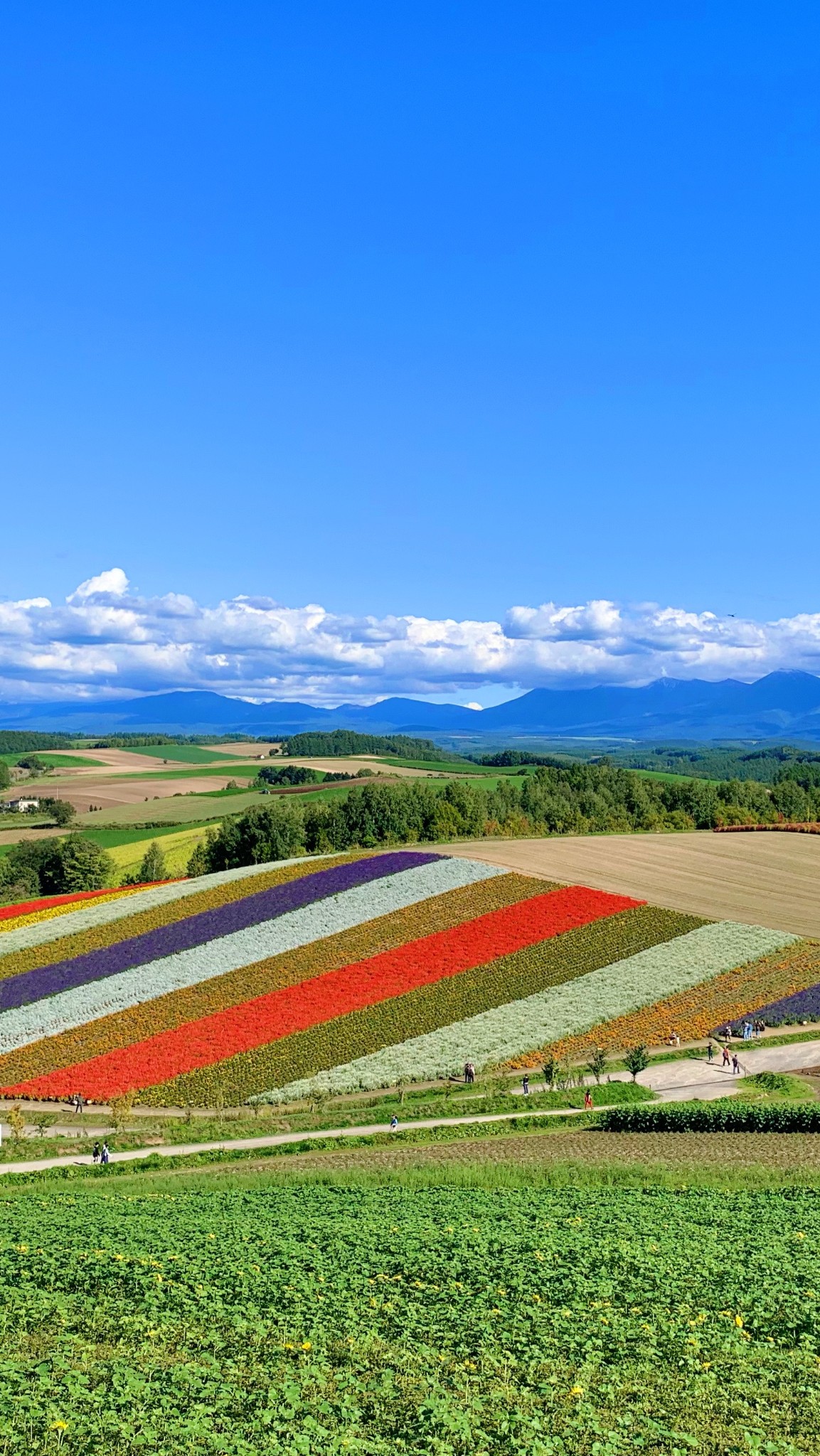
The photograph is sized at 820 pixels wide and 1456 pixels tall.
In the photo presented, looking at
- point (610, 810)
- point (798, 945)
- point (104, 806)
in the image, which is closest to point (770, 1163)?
point (798, 945)

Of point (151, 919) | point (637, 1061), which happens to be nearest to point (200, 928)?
point (151, 919)

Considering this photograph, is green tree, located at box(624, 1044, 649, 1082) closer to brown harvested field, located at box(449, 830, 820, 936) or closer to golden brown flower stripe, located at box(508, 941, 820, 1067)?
golden brown flower stripe, located at box(508, 941, 820, 1067)

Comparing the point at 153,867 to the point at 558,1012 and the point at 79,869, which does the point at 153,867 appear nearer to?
the point at 79,869

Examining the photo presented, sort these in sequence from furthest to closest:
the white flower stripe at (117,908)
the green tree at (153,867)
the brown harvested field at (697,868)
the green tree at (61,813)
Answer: the green tree at (61,813) → the green tree at (153,867) → the white flower stripe at (117,908) → the brown harvested field at (697,868)

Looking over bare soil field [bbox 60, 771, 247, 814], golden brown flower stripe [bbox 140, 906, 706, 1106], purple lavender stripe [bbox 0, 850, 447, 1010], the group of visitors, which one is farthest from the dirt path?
bare soil field [bbox 60, 771, 247, 814]

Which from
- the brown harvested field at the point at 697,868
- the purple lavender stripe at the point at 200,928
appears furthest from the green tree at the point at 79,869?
the brown harvested field at the point at 697,868

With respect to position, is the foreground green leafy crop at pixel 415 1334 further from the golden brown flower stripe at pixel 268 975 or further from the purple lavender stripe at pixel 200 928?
the purple lavender stripe at pixel 200 928
